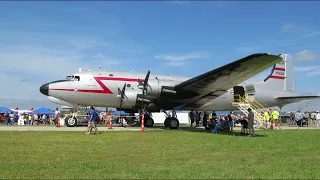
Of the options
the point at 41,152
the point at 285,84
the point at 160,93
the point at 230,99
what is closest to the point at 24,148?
the point at 41,152

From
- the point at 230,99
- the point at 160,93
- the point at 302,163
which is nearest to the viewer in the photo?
the point at 302,163

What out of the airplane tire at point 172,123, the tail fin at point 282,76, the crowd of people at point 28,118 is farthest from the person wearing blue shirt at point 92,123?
the crowd of people at point 28,118

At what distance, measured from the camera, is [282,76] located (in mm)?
30109

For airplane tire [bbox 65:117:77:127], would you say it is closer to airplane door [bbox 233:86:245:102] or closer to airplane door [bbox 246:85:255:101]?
airplane door [bbox 233:86:245:102]

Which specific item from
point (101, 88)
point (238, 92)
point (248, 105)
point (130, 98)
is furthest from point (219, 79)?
point (101, 88)

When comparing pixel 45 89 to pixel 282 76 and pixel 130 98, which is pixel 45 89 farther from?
pixel 282 76

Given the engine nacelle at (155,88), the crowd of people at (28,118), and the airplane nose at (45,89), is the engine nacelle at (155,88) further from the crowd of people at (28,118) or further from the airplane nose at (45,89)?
the crowd of people at (28,118)

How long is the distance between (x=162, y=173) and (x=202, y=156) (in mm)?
3016

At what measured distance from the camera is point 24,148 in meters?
11.3

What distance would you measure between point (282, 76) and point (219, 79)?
38.5ft

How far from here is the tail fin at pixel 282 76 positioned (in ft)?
97.3

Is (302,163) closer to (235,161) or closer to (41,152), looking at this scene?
(235,161)

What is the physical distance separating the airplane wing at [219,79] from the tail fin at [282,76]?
7829 mm

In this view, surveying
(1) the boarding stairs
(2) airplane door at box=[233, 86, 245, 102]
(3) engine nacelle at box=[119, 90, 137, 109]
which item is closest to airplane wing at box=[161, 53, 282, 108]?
(3) engine nacelle at box=[119, 90, 137, 109]
